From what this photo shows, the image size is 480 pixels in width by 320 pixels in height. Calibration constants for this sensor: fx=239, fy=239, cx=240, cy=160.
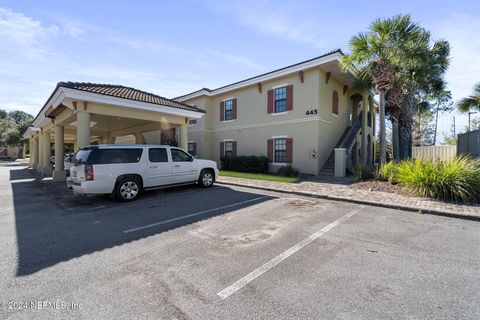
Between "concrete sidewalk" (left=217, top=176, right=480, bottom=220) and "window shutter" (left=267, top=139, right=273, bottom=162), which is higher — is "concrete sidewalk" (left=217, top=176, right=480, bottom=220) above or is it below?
below

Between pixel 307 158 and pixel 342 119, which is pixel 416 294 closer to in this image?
pixel 307 158

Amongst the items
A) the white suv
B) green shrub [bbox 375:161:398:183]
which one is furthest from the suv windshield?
green shrub [bbox 375:161:398:183]

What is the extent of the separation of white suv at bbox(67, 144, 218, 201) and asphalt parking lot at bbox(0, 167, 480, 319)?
3.59 ft

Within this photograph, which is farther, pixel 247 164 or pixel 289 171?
pixel 247 164

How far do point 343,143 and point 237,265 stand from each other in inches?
549

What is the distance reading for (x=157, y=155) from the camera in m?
8.68

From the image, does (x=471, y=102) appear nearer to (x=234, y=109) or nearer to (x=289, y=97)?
(x=289, y=97)

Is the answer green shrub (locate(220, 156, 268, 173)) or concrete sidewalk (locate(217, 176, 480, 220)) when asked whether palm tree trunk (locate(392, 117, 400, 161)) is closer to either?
concrete sidewalk (locate(217, 176, 480, 220))

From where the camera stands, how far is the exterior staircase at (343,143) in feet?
46.4

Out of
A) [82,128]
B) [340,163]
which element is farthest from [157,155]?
[340,163]

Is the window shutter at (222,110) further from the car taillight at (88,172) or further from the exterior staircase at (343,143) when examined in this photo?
the car taillight at (88,172)

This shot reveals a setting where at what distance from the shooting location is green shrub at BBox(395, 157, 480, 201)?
23.7ft

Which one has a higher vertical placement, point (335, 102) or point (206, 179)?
point (335, 102)

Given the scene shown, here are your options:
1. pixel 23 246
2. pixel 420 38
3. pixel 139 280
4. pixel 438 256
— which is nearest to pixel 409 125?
pixel 420 38
